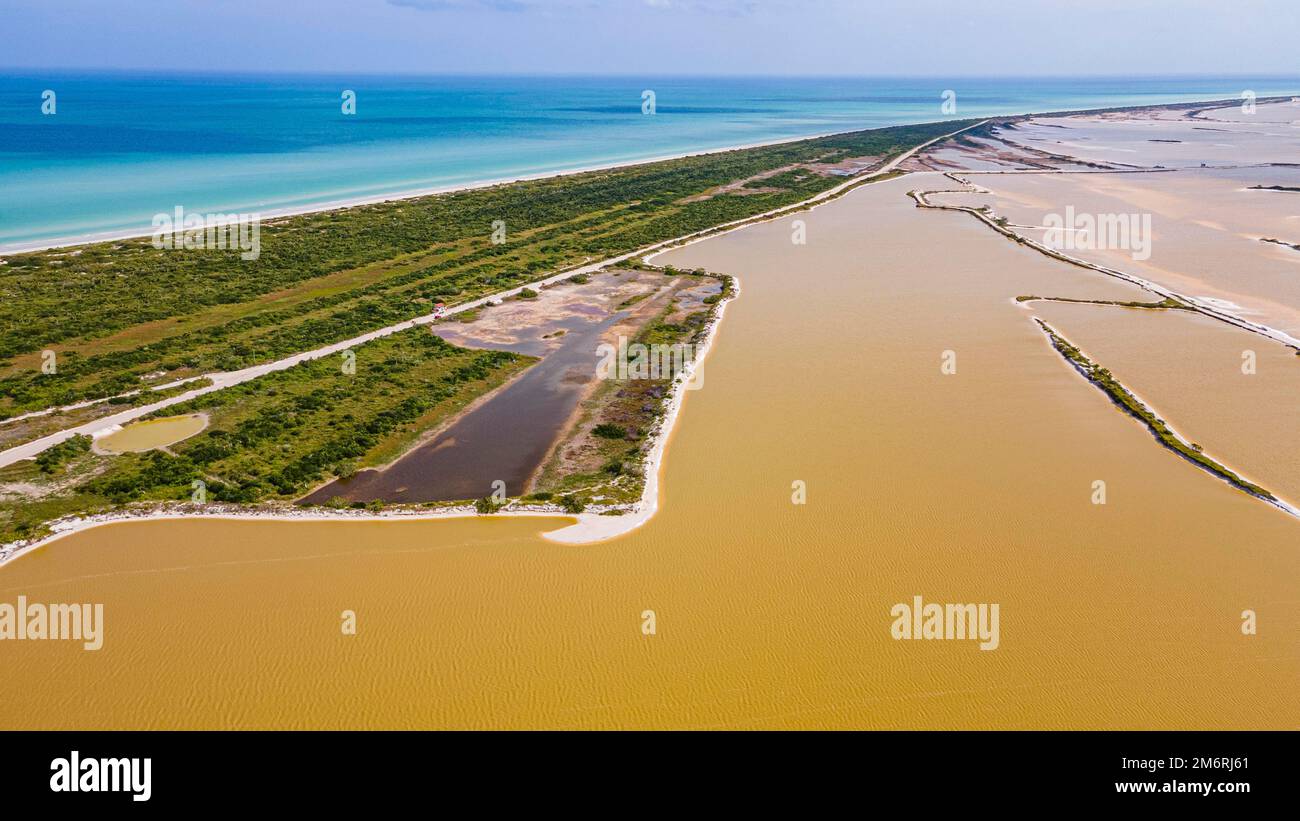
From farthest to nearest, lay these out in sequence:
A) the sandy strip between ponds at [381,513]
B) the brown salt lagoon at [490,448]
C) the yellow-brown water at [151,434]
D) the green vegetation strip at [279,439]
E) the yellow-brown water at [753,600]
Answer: the yellow-brown water at [151,434] → the brown salt lagoon at [490,448] → the green vegetation strip at [279,439] → the sandy strip between ponds at [381,513] → the yellow-brown water at [753,600]

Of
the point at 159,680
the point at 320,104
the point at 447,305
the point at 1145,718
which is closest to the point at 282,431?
the point at 159,680

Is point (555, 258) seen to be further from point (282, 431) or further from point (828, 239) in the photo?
point (282, 431)

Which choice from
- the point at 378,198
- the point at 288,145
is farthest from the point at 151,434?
the point at 288,145

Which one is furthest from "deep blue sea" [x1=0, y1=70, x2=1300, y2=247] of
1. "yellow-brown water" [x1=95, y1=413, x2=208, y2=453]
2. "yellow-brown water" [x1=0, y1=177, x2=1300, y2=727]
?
"yellow-brown water" [x1=0, y1=177, x2=1300, y2=727]

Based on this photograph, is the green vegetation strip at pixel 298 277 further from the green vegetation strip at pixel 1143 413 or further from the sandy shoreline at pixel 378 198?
the green vegetation strip at pixel 1143 413

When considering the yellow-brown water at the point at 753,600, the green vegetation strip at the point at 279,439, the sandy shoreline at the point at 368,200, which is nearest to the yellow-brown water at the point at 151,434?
the green vegetation strip at the point at 279,439

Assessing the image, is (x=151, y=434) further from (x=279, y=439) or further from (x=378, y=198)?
(x=378, y=198)
